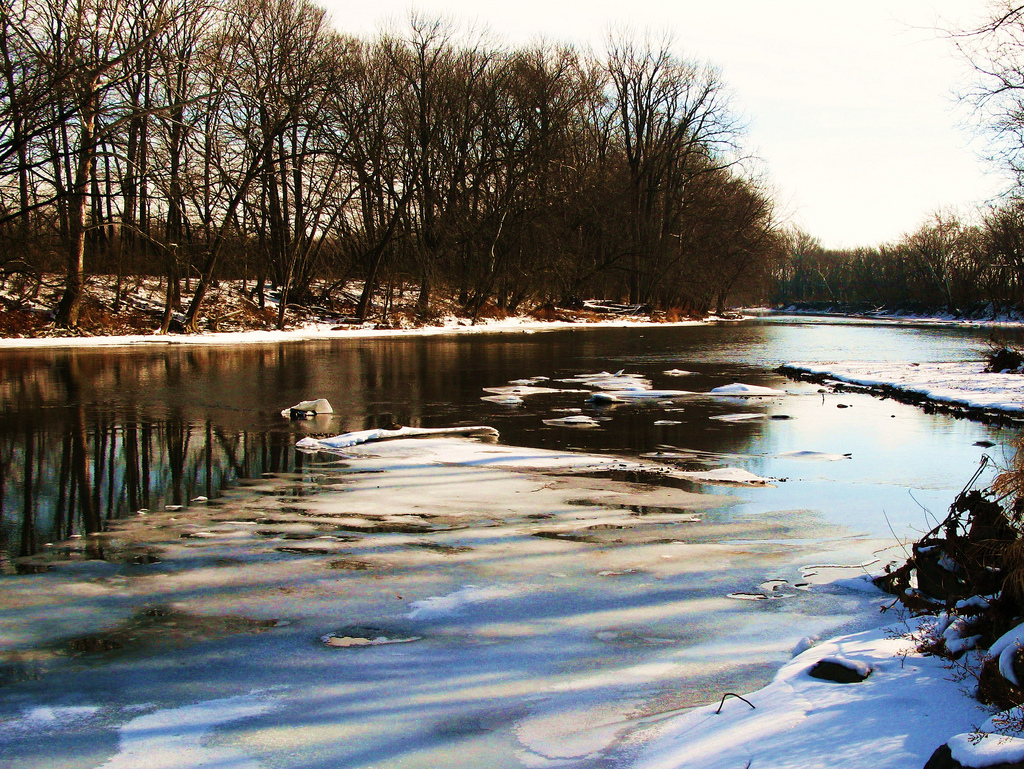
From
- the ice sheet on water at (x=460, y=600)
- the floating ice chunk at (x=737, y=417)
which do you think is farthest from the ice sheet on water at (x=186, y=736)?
the floating ice chunk at (x=737, y=417)

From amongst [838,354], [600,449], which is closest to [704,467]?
[600,449]

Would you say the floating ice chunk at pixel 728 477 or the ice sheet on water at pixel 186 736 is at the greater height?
the floating ice chunk at pixel 728 477

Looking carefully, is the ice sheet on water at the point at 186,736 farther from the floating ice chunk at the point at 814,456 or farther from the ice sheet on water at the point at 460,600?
the floating ice chunk at the point at 814,456

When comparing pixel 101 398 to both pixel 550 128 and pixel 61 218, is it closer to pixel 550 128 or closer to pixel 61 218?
pixel 61 218

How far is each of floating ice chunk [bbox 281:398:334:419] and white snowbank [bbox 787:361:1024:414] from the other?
1012cm

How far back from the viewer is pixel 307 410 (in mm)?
11781

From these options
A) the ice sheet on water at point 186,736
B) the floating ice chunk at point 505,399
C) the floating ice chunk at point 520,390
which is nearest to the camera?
the ice sheet on water at point 186,736

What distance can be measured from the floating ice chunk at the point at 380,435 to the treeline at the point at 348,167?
392 inches

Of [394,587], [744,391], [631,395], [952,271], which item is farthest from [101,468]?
[952,271]

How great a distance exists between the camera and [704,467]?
27.8 feet

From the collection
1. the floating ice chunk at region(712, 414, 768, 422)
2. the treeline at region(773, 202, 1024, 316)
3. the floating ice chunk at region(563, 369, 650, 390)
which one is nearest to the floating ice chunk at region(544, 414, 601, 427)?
the floating ice chunk at region(712, 414, 768, 422)

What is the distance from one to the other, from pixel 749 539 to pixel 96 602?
162 inches

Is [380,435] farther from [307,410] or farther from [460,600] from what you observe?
[460,600]

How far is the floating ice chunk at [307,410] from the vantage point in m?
11.6
